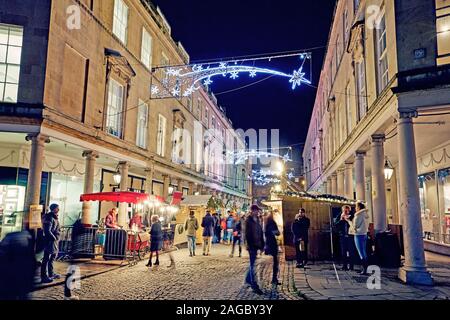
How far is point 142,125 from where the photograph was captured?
20.5 metres

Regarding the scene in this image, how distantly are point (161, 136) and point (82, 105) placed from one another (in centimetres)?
902

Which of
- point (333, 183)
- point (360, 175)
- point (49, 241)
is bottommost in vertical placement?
point (49, 241)

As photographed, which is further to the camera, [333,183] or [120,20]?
[333,183]

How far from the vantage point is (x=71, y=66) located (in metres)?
13.9

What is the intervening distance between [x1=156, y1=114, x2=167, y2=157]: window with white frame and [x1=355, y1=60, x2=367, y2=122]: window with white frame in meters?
12.7

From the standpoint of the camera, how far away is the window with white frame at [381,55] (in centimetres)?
1138

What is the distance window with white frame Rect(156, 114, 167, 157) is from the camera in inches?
899

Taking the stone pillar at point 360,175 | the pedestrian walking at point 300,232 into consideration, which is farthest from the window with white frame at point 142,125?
the stone pillar at point 360,175

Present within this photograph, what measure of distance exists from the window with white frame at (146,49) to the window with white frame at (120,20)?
2.10m

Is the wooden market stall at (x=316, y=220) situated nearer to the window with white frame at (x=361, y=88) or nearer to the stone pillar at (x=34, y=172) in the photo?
the window with white frame at (x=361, y=88)

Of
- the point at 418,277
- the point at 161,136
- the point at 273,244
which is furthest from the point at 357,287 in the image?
the point at 161,136

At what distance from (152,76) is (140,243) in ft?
37.5

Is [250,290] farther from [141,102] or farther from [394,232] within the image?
[141,102]

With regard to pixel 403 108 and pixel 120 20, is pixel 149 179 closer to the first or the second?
pixel 120 20
